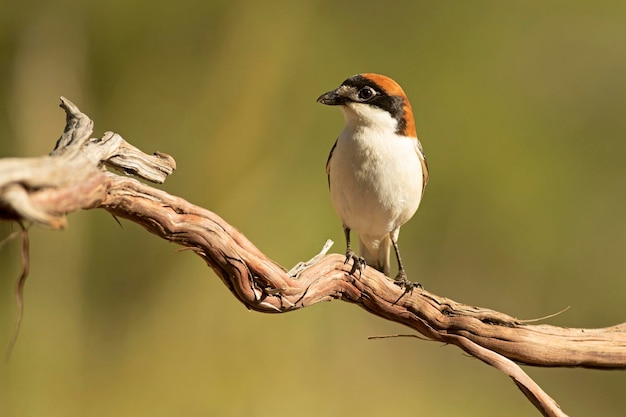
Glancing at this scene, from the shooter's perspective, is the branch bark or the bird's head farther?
the bird's head

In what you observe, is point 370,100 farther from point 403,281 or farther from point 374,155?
point 403,281

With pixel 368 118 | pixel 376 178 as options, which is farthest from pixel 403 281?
pixel 368 118

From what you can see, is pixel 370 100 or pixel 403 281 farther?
pixel 370 100

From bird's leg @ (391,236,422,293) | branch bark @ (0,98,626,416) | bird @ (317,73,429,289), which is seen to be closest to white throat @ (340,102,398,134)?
bird @ (317,73,429,289)

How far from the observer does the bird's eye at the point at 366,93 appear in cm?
286

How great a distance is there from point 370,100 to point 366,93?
3 centimetres

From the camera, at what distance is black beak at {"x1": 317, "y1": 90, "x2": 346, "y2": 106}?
283cm

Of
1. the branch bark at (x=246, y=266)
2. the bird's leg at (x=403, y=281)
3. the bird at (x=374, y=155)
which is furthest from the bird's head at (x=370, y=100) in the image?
the branch bark at (x=246, y=266)

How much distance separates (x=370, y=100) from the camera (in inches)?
113

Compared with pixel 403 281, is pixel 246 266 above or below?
below

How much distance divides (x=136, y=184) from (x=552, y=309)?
3988 millimetres

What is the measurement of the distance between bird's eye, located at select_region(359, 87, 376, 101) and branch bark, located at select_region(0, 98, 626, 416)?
89cm

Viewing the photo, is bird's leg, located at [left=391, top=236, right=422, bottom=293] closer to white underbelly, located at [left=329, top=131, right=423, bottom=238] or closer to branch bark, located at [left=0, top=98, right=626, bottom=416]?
branch bark, located at [left=0, top=98, right=626, bottom=416]

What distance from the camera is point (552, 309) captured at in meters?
4.93
